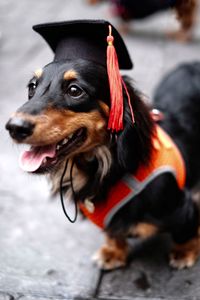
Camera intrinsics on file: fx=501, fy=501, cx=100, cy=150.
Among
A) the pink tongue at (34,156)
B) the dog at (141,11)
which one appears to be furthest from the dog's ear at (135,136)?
the dog at (141,11)

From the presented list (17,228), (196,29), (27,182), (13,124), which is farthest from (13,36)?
(13,124)

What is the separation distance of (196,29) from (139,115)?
412cm

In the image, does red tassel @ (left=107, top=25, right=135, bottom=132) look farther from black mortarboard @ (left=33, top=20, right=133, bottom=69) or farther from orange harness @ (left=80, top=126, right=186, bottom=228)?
orange harness @ (left=80, top=126, right=186, bottom=228)

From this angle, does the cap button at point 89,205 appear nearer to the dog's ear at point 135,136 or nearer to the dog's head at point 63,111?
the dog's ear at point 135,136

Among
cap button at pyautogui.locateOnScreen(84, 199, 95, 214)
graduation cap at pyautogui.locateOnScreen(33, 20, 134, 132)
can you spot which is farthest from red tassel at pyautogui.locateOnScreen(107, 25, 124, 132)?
cap button at pyautogui.locateOnScreen(84, 199, 95, 214)

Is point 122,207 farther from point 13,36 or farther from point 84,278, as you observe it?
point 13,36

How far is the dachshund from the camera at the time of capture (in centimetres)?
205

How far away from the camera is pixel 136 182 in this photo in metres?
2.41

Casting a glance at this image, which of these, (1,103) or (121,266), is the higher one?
(1,103)

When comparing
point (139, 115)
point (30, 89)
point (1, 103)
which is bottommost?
point (1, 103)

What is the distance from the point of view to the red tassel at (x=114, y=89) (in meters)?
2.03

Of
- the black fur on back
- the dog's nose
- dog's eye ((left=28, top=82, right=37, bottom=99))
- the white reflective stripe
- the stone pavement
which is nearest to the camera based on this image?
the dog's nose

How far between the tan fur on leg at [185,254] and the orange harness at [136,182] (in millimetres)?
386

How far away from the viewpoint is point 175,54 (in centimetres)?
550
